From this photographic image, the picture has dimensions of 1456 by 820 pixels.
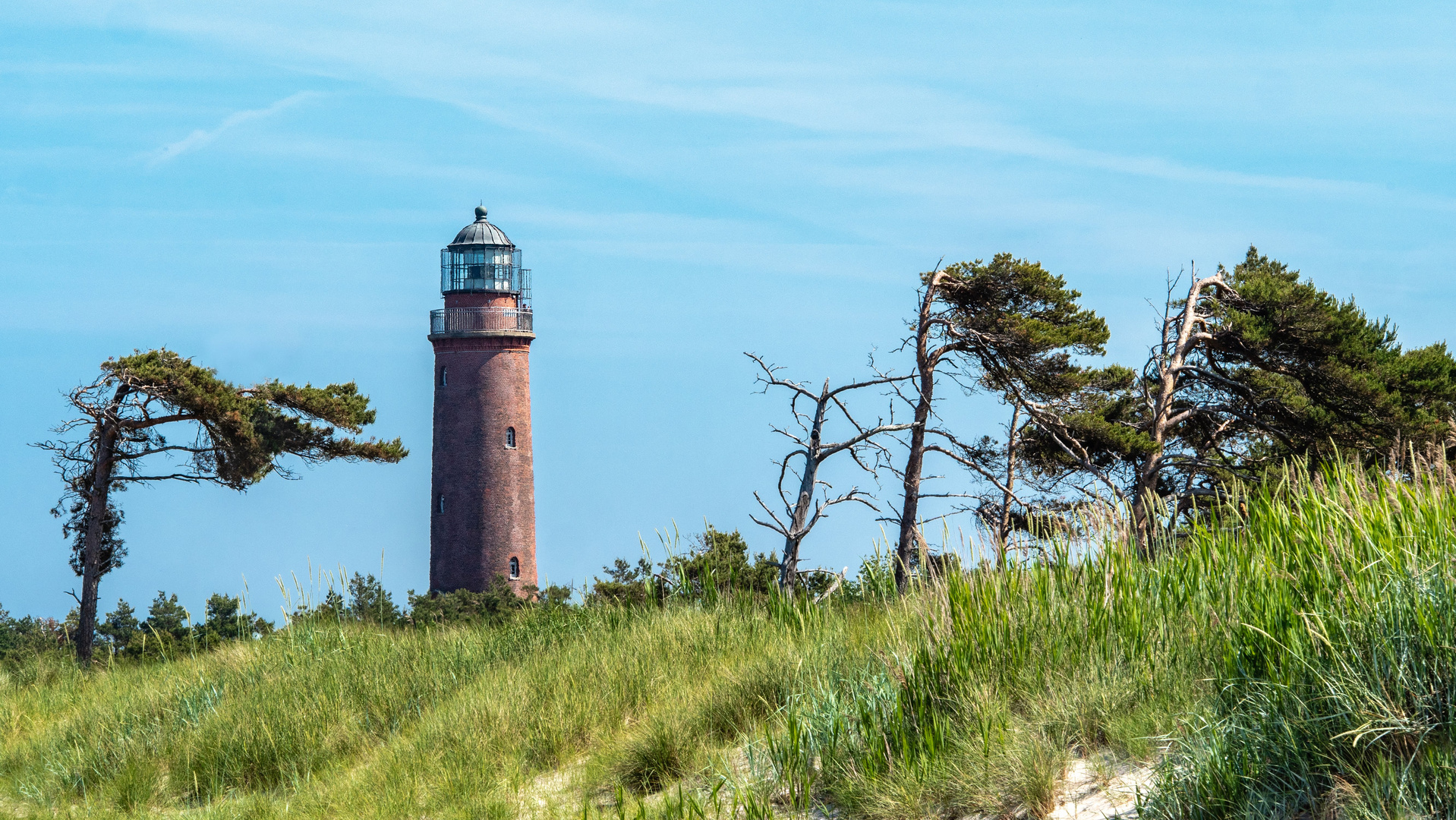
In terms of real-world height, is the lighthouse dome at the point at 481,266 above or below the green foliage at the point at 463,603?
above

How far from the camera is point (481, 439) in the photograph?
3381 centimetres

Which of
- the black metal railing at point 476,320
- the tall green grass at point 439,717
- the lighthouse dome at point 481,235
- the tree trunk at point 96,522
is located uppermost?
the lighthouse dome at point 481,235

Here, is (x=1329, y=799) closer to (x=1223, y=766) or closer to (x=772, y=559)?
(x=1223, y=766)

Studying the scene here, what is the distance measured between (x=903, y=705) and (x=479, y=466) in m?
29.8

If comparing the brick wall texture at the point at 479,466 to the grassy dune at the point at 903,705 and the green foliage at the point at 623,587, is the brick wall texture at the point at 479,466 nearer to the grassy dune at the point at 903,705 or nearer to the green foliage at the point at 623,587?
the green foliage at the point at 623,587

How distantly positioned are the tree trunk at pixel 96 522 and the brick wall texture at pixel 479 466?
48.8 feet

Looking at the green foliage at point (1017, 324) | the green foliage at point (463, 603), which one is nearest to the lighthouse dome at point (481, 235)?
the green foliage at point (463, 603)

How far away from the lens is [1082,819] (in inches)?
170

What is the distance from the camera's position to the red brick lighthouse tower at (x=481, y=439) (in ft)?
111

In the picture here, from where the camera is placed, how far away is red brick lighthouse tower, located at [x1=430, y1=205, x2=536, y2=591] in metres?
33.9

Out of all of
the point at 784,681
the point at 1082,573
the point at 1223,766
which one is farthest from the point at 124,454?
the point at 1223,766

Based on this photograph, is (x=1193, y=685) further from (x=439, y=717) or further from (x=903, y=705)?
(x=439, y=717)

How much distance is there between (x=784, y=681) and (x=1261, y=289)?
1263cm

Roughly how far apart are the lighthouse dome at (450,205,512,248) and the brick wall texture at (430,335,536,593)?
3509 millimetres
